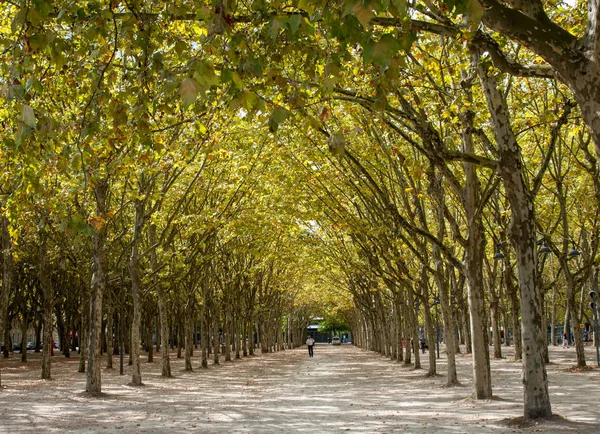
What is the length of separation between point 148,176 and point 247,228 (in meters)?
7.50

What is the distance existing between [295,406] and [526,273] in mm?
6596

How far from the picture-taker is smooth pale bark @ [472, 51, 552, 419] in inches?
414

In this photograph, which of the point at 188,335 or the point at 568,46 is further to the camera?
the point at 188,335

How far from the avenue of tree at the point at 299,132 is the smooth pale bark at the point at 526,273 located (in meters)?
0.03

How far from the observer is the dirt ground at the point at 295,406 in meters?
11.2

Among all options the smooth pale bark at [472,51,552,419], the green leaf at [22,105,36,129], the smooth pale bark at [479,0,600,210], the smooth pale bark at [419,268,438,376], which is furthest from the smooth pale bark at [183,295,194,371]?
the green leaf at [22,105,36,129]

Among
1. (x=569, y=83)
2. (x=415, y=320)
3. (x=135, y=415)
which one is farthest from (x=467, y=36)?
(x=415, y=320)

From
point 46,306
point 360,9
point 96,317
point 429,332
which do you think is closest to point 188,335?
point 46,306

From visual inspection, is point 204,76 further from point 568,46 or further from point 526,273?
point 526,273

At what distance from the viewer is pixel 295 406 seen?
1492 cm

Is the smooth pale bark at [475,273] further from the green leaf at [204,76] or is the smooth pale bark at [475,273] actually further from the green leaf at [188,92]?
the green leaf at [188,92]

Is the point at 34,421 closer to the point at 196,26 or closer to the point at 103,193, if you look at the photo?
the point at 103,193

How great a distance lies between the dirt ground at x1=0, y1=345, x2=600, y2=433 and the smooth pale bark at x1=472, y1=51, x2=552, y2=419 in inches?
18.2

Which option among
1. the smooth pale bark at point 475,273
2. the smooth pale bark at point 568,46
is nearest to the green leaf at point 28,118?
the smooth pale bark at point 568,46
